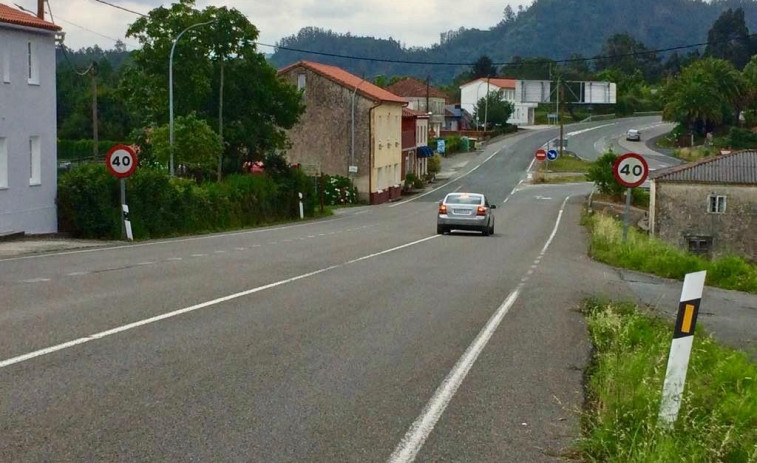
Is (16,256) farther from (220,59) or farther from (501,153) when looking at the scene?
(501,153)

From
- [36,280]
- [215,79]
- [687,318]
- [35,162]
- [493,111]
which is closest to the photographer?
[687,318]

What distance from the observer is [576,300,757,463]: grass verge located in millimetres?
7059

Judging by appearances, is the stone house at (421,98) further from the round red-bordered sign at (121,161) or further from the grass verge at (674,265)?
the grass verge at (674,265)

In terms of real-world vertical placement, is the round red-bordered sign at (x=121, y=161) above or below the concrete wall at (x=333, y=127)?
below

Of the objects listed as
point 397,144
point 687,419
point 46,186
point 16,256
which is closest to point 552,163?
point 397,144

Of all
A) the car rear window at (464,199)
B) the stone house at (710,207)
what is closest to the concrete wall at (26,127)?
the car rear window at (464,199)

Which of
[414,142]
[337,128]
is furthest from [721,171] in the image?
[414,142]

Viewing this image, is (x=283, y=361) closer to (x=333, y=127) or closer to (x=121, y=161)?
(x=121, y=161)

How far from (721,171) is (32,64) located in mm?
40321

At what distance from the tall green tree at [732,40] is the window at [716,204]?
131 m

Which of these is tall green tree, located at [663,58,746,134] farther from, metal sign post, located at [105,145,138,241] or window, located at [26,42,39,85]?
metal sign post, located at [105,145,138,241]

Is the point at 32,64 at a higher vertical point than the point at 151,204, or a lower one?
higher

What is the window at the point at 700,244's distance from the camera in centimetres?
6146

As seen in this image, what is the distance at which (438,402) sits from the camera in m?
8.55
